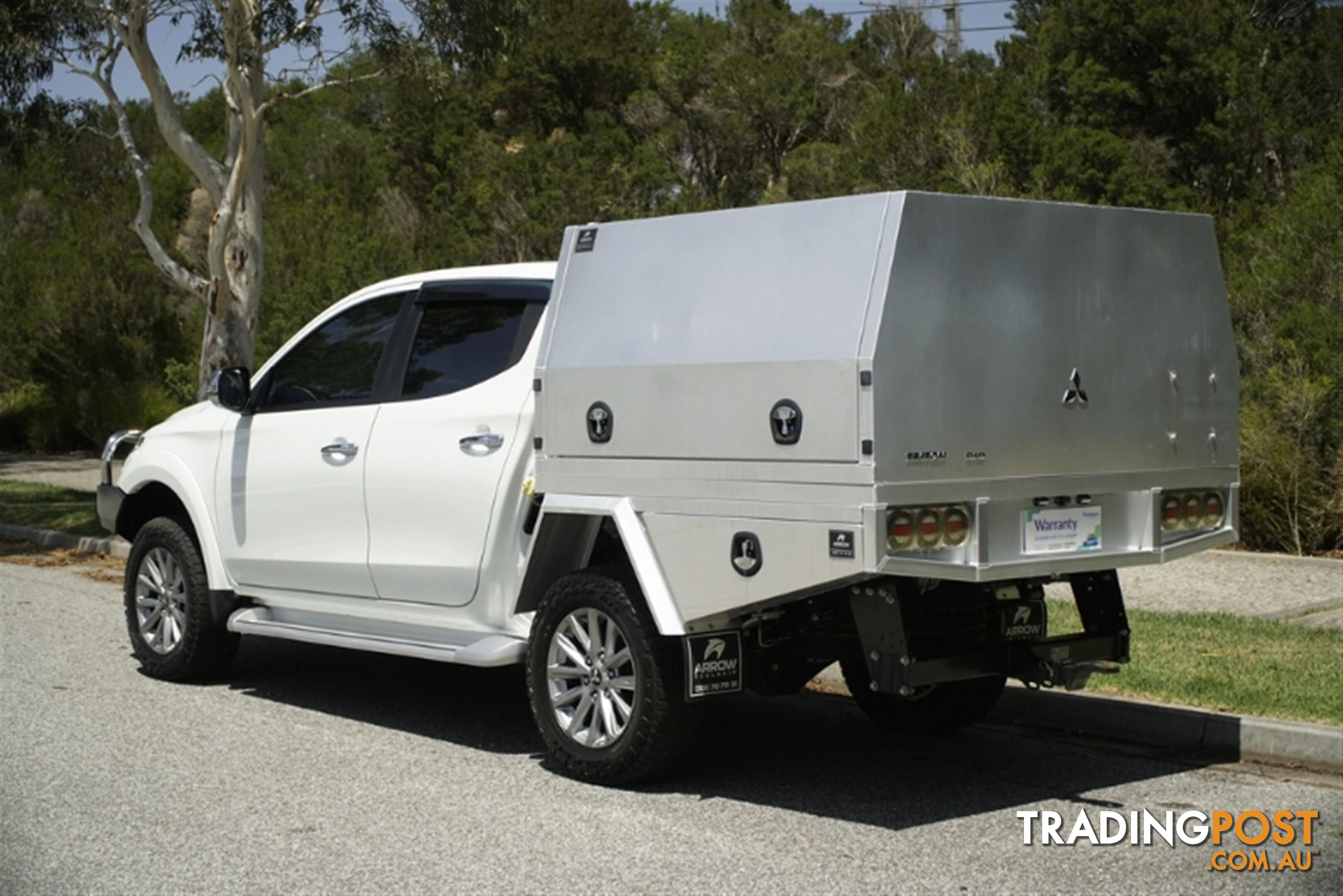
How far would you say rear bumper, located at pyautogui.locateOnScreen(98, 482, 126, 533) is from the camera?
939 cm

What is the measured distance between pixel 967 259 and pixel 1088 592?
173cm

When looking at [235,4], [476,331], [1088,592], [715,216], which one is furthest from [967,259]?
[235,4]

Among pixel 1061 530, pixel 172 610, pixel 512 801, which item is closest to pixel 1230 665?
pixel 1061 530

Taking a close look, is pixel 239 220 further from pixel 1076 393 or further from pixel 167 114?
pixel 1076 393

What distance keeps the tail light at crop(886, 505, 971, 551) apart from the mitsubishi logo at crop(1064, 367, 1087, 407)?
0.70 meters

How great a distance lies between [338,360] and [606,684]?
2.63 meters

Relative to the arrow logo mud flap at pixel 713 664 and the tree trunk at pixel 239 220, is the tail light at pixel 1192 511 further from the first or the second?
the tree trunk at pixel 239 220

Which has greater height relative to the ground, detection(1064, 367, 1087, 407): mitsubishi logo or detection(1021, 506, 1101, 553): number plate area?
detection(1064, 367, 1087, 407): mitsubishi logo

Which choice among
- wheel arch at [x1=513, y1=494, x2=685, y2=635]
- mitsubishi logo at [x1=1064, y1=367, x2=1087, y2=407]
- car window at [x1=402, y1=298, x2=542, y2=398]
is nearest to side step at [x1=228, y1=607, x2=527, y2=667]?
wheel arch at [x1=513, y1=494, x2=685, y2=635]

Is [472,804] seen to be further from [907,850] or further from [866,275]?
[866,275]

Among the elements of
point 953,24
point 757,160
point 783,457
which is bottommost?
point 783,457

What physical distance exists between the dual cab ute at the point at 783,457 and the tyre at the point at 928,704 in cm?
2

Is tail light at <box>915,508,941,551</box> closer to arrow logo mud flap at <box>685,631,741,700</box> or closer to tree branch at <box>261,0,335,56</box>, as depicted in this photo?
arrow logo mud flap at <box>685,631,741,700</box>

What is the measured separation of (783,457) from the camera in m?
5.88
